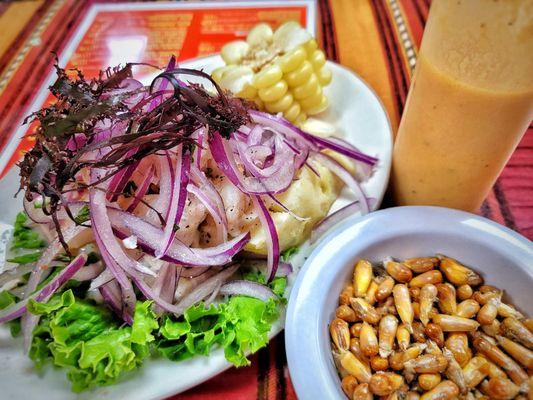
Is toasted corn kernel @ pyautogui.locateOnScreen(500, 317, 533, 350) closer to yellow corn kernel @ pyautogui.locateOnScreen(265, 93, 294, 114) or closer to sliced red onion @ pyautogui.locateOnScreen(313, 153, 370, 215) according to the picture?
sliced red onion @ pyautogui.locateOnScreen(313, 153, 370, 215)

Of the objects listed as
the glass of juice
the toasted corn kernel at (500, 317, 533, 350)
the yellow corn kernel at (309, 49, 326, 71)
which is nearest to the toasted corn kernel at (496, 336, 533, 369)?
the toasted corn kernel at (500, 317, 533, 350)

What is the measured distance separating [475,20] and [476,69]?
0.38 ft

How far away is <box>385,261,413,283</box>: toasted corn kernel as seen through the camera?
1128mm

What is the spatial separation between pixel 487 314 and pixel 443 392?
0.22m

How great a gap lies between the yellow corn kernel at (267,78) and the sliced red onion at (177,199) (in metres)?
0.44

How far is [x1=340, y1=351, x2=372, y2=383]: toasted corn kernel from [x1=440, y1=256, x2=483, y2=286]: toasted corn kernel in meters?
0.32

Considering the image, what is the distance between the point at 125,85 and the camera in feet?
4.01

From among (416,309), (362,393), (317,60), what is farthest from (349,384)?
(317,60)

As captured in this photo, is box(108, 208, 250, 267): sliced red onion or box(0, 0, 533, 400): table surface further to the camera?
box(0, 0, 533, 400): table surface

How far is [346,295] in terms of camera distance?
111 centimetres

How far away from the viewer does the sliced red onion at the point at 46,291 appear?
3.43ft

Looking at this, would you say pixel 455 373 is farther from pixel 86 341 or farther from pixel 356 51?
pixel 356 51

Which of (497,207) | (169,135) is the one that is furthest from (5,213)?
(497,207)

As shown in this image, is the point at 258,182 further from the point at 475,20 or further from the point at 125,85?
the point at 475,20
